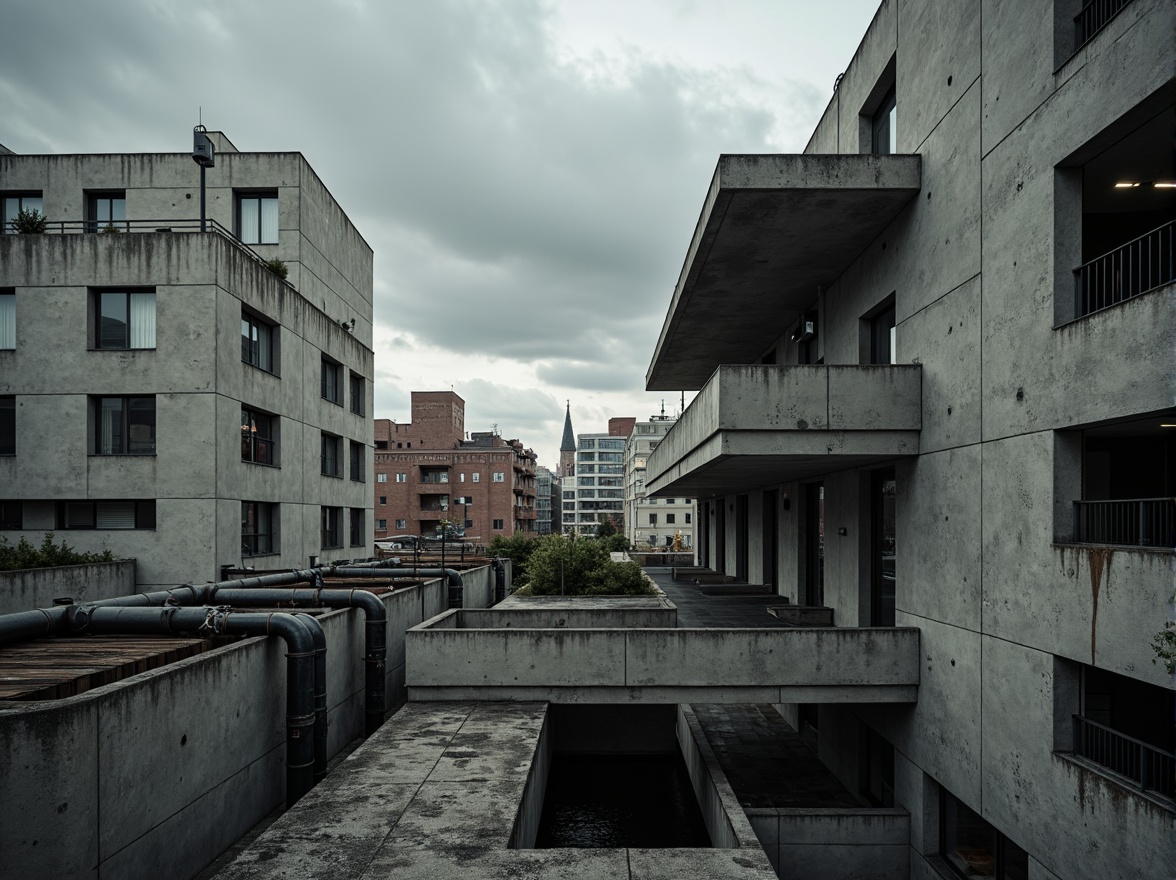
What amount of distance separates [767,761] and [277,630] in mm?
11813

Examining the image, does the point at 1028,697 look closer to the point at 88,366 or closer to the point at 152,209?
the point at 88,366

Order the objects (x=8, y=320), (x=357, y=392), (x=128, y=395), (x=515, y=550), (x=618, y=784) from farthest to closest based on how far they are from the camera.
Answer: (x=515, y=550), (x=357, y=392), (x=8, y=320), (x=128, y=395), (x=618, y=784)

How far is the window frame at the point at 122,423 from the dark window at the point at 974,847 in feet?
64.7

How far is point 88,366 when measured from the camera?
787 inches

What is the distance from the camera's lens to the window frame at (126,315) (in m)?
20.2

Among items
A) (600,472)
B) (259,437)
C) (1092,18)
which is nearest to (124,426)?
(259,437)

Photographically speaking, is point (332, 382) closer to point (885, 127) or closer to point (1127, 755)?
point (885, 127)

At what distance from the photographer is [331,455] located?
99.3 feet

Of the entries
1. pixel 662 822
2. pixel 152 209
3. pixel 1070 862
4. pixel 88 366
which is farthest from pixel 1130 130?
pixel 152 209

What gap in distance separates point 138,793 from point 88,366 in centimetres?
1527

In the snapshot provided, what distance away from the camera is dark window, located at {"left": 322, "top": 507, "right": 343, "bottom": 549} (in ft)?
95.9

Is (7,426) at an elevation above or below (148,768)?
above

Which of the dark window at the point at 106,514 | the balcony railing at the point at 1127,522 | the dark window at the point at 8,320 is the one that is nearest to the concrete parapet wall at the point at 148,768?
the dark window at the point at 106,514

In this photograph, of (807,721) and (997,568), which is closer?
(997,568)
